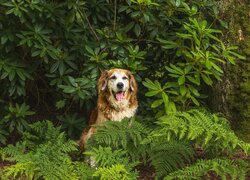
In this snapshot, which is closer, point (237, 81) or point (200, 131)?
point (200, 131)

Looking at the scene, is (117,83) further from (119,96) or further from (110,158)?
(110,158)

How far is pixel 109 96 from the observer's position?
259 inches

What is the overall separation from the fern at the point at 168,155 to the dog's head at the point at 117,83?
118 cm

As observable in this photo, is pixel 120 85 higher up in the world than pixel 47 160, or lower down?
higher up

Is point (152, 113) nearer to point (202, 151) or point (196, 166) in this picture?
point (202, 151)

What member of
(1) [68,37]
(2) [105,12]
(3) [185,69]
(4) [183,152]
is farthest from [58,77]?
(4) [183,152]

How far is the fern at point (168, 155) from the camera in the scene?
5.45 metres

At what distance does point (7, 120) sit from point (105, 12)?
6.97 feet

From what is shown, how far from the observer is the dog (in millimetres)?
6473

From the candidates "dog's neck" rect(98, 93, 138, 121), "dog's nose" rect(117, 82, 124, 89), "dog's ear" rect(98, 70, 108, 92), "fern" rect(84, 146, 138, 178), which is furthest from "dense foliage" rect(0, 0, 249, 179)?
"dog's nose" rect(117, 82, 124, 89)

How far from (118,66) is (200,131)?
75.8 inches

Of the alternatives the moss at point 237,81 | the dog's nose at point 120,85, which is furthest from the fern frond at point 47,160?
the moss at point 237,81

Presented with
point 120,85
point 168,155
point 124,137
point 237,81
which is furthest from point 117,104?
point 237,81

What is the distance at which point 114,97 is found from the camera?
21.6ft
